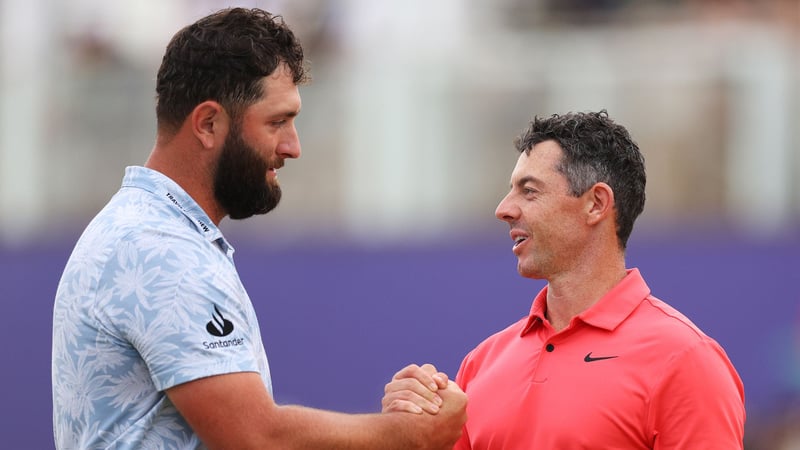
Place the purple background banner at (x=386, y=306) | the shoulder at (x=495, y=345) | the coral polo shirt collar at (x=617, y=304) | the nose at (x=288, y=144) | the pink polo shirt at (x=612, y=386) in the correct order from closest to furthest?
the pink polo shirt at (x=612, y=386)
the nose at (x=288, y=144)
the coral polo shirt collar at (x=617, y=304)
the shoulder at (x=495, y=345)
the purple background banner at (x=386, y=306)

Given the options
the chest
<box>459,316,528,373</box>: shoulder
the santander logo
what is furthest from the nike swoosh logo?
the santander logo

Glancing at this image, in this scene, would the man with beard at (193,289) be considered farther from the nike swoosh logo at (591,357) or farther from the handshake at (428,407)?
the nike swoosh logo at (591,357)

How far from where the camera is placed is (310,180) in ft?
33.4

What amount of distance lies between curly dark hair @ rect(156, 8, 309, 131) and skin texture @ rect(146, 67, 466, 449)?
0.10ft

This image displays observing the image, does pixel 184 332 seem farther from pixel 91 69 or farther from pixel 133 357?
pixel 91 69

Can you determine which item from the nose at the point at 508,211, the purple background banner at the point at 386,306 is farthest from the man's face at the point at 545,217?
the purple background banner at the point at 386,306

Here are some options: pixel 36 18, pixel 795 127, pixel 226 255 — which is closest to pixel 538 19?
pixel 795 127

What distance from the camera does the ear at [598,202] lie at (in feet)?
14.6

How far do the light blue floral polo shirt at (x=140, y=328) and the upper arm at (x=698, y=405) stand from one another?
1.19 metres

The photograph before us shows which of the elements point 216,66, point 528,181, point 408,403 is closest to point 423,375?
point 408,403

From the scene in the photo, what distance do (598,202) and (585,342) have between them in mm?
465

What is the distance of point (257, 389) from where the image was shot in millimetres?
3801

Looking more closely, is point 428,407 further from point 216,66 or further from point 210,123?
point 216,66

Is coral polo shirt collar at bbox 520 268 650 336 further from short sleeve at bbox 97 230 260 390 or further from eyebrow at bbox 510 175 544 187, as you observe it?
short sleeve at bbox 97 230 260 390
